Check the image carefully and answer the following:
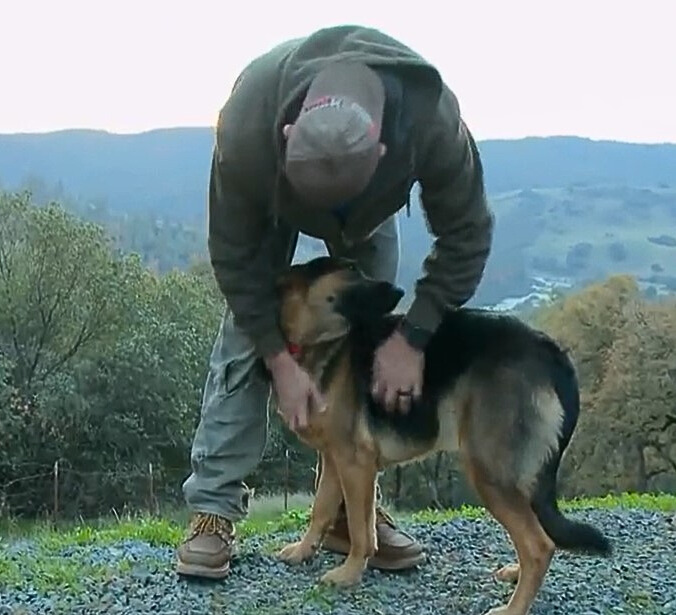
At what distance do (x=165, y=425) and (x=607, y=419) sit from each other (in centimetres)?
873

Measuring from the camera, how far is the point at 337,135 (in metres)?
3.25

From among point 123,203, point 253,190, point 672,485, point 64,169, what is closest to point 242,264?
point 253,190

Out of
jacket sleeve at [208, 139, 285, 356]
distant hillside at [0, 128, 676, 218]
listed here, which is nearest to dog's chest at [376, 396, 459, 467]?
jacket sleeve at [208, 139, 285, 356]

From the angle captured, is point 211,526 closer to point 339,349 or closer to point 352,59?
point 339,349

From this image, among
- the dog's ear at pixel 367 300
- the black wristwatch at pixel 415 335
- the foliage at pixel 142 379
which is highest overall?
the dog's ear at pixel 367 300

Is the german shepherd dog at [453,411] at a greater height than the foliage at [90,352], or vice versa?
the german shepherd dog at [453,411]

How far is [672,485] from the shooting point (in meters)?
19.0

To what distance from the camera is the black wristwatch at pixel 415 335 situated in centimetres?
433

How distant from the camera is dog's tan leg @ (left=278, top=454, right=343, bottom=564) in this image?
503 centimetres

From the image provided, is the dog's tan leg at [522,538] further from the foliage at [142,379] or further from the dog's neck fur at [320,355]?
the foliage at [142,379]

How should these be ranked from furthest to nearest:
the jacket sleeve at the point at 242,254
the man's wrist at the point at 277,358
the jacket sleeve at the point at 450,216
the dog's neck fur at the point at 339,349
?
the dog's neck fur at the point at 339,349, the man's wrist at the point at 277,358, the jacket sleeve at the point at 242,254, the jacket sleeve at the point at 450,216

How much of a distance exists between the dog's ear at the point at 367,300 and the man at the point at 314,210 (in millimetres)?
204

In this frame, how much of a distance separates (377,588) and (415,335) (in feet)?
3.91

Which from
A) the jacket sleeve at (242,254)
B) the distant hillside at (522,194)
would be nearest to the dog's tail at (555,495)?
the jacket sleeve at (242,254)
